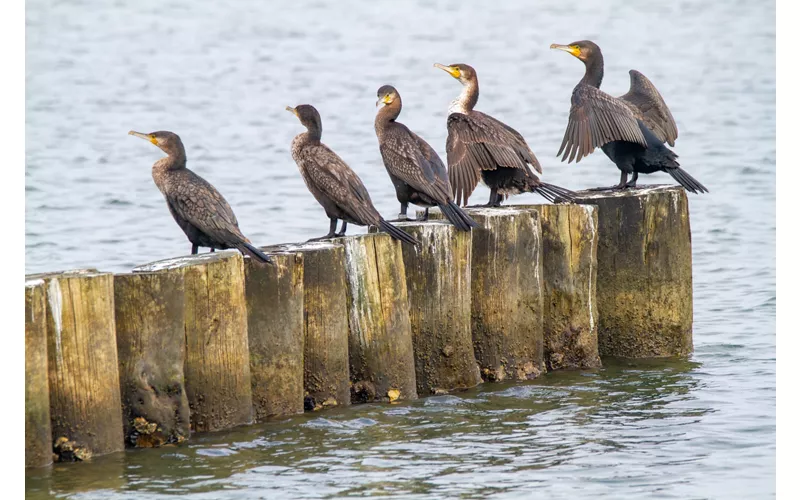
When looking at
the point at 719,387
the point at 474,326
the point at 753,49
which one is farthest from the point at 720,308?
the point at 753,49

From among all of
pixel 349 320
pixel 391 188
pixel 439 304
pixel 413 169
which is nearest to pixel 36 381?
pixel 349 320

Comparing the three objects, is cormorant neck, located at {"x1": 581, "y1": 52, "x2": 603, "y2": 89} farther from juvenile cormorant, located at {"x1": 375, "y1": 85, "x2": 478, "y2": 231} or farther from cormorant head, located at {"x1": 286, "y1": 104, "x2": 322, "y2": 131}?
cormorant head, located at {"x1": 286, "y1": 104, "x2": 322, "y2": 131}

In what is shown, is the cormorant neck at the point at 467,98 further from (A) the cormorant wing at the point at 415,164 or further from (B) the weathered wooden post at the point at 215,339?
(B) the weathered wooden post at the point at 215,339

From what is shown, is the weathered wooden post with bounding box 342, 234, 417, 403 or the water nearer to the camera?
the water

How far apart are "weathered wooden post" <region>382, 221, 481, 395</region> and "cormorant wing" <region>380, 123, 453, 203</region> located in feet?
1.17

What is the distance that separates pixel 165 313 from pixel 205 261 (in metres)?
0.38

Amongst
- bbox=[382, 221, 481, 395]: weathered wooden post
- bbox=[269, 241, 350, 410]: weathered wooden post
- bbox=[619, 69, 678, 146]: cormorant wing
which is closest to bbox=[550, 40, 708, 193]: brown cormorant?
bbox=[619, 69, 678, 146]: cormorant wing

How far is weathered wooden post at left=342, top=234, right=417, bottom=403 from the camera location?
727 centimetres

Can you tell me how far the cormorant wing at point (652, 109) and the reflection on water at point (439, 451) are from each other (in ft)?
7.51

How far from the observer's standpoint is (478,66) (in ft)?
88.2

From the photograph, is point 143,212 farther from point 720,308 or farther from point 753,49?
point 753,49

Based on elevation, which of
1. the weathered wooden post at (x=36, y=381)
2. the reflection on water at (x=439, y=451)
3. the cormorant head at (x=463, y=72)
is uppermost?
the cormorant head at (x=463, y=72)

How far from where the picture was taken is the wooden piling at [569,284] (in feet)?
26.8

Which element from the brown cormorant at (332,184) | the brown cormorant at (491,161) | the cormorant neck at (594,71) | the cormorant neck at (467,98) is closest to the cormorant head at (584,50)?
the cormorant neck at (594,71)
